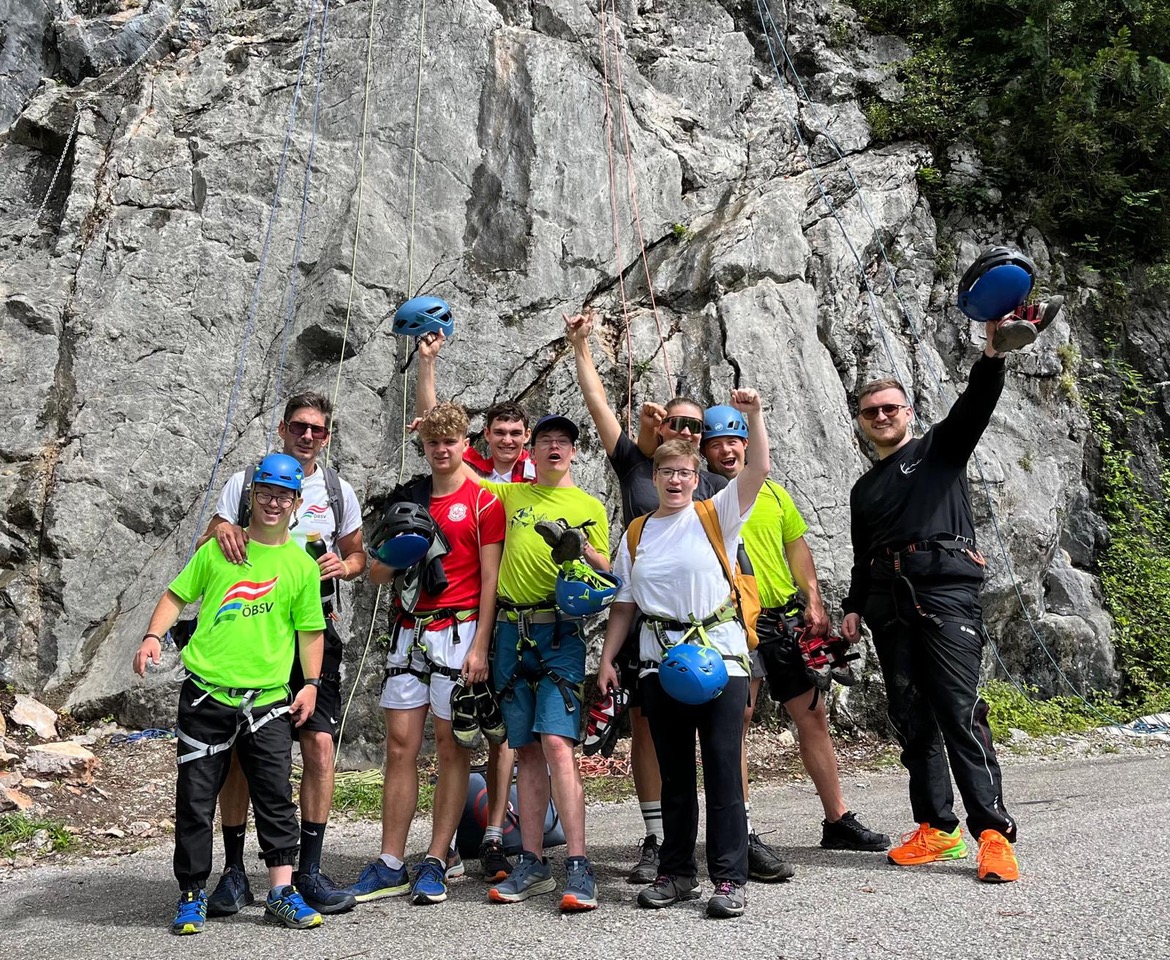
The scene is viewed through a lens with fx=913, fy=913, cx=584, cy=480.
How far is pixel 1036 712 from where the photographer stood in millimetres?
9664

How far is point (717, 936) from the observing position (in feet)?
12.4

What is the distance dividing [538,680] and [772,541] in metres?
1.84

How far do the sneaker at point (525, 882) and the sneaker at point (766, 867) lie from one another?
1.03 metres

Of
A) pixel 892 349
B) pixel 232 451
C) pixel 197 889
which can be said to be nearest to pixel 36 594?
pixel 232 451

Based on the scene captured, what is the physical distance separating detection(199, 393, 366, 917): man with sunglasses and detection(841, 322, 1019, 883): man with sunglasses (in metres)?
3.05

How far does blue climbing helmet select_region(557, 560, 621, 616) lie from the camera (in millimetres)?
4531

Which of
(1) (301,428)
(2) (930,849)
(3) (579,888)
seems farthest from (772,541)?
(1) (301,428)

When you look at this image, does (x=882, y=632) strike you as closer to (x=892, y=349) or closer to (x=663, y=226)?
(x=892, y=349)

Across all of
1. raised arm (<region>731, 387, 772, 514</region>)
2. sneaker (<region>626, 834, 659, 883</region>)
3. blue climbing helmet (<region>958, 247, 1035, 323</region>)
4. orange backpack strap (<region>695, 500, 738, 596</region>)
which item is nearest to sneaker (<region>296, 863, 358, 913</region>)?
sneaker (<region>626, 834, 659, 883</region>)

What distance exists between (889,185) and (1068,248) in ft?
10.4

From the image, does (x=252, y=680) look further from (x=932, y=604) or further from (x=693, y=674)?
(x=932, y=604)

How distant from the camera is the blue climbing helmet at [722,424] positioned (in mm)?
5574

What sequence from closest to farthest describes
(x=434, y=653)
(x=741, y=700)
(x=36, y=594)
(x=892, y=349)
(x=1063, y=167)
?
1. (x=741, y=700)
2. (x=434, y=653)
3. (x=36, y=594)
4. (x=892, y=349)
5. (x=1063, y=167)

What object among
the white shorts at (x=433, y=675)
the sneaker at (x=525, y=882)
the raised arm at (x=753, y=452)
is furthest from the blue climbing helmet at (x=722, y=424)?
the sneaker at (x=525, y=882)
